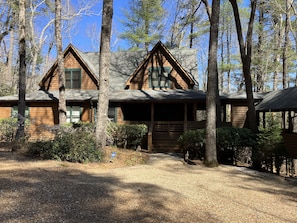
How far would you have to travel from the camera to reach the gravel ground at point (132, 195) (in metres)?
4.55

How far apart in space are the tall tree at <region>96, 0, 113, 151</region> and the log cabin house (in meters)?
4.95

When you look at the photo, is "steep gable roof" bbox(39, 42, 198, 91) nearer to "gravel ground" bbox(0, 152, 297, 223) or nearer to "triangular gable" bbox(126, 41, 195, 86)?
"triangular gable" bbox(126, 41, 195, 86)

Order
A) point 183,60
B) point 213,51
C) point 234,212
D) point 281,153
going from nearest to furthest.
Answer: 1. point 234,212
2. point 281,153
3. point 213,51
4. point 183,60

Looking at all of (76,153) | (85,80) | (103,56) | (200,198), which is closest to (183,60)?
(85,80)

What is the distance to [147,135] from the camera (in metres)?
15.7

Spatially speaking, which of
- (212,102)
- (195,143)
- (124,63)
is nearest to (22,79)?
(195,143)

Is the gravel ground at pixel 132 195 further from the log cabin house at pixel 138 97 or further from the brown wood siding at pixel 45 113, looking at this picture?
the brown wood siding at pixel 45 113

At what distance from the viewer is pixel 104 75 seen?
10961 mm

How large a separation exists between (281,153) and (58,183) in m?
8.29

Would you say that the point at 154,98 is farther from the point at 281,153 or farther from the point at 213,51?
the point at 281,153

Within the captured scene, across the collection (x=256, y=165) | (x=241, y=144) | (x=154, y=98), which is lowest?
(x=256, y=165)

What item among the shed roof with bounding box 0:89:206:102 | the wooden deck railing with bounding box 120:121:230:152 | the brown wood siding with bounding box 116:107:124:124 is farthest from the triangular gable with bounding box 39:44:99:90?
the wooden deck railing with bounding box 120:121:230:152

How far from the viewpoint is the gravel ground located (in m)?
4.55

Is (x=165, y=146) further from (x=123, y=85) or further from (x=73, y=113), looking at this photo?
(x=73, y=113)
